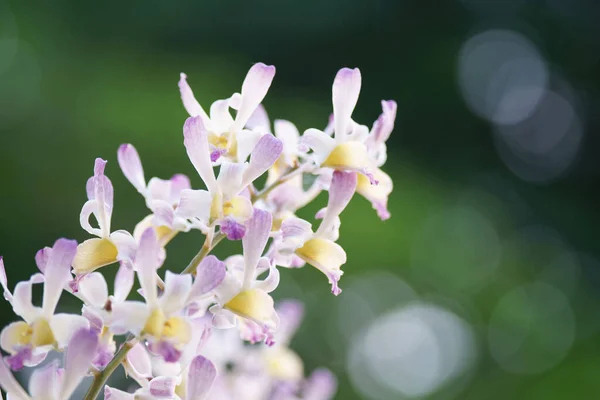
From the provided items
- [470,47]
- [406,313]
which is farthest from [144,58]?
[470,47]

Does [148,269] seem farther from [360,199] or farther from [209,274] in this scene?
[360,199]

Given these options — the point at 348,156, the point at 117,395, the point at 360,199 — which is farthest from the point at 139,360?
the point at 360,199

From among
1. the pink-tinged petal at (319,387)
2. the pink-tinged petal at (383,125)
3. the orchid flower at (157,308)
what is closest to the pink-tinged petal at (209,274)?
the orchid flower at (157,308)

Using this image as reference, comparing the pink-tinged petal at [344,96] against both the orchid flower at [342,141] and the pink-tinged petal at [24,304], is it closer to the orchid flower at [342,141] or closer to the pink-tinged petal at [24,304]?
the orchid flower at [342,141]

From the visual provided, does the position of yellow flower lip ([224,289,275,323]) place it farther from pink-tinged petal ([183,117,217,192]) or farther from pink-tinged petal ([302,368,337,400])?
pink-tinged petal ([302,368,337,400])

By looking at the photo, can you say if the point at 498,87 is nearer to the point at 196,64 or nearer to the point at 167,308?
the point at 196,64
